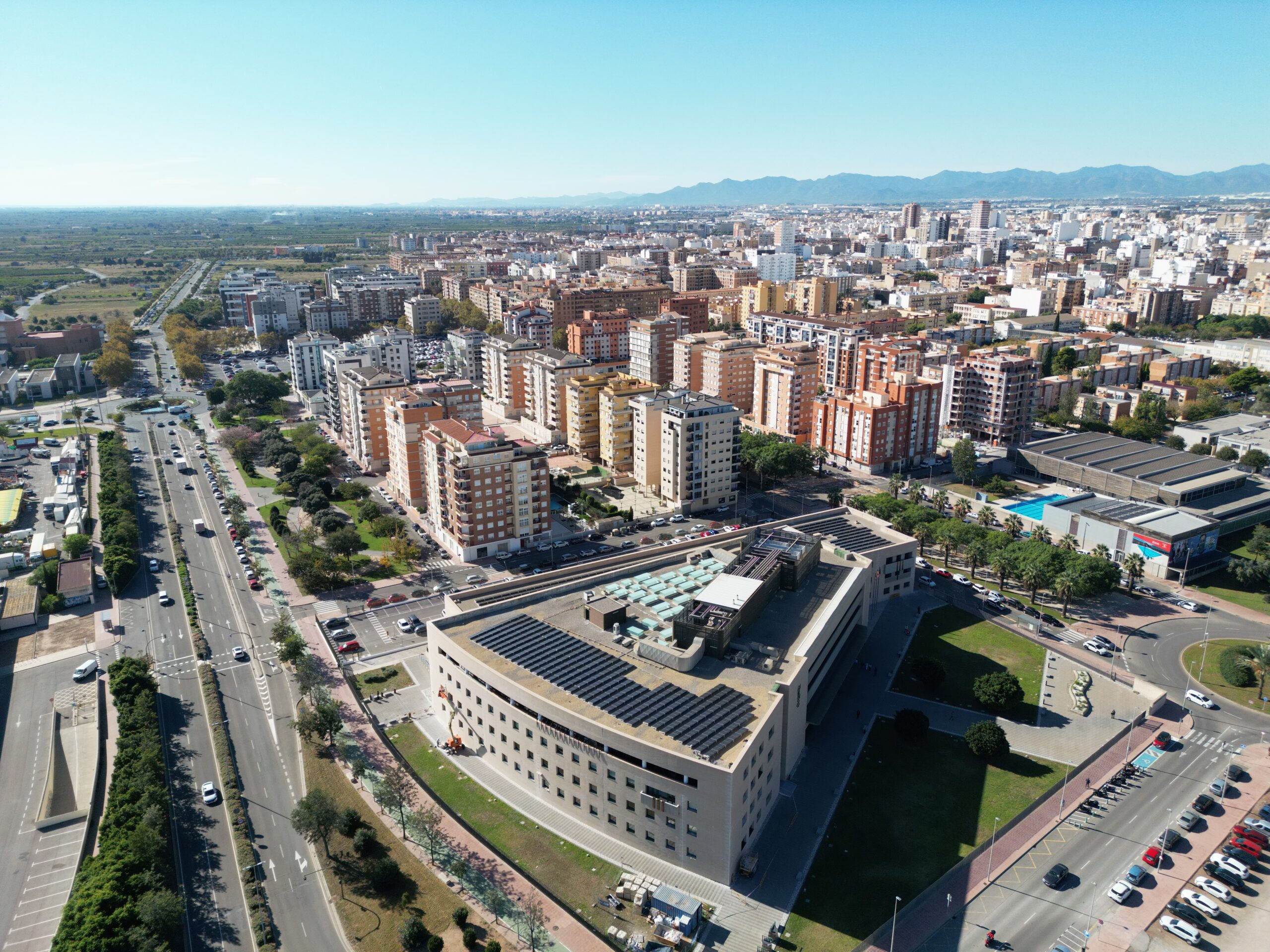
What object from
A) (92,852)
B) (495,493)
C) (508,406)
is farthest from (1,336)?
(92,852)

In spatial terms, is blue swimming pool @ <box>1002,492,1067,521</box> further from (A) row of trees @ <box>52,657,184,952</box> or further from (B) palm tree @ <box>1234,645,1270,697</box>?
(A) row of trees @ <box>52,657,184,952</box>

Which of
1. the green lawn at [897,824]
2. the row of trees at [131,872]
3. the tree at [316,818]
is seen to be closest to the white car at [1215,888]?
Answer: the green lawn at [897,824]

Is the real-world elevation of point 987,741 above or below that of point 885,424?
below

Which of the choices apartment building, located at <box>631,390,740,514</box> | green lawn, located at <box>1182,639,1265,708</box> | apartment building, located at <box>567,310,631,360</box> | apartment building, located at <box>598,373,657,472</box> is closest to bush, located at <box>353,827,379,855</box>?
apartment building, located at <box>631,390,740,514</box>

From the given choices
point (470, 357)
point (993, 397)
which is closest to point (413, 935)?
point (993, 397)

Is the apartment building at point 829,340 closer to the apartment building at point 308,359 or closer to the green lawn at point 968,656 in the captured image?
the green lawn at point 968,656

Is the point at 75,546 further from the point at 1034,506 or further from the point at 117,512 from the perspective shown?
the point at 1034,506

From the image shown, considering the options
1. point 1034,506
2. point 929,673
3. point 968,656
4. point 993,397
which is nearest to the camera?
point 929,673
